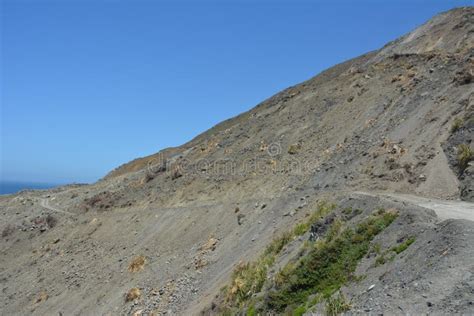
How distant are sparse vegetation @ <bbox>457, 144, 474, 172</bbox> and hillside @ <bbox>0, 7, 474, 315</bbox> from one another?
0.19ft

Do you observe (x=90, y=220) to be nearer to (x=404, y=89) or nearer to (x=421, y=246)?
(x=404, y=89)

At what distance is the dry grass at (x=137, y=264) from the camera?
26797 millimetres

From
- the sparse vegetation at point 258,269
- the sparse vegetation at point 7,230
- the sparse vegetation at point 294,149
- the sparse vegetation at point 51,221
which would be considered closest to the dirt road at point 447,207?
the sparse vegetation at point 258,269

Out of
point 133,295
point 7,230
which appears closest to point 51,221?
point 7,230

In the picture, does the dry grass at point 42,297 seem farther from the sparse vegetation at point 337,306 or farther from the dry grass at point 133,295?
the sparse vegetation at point 337,306

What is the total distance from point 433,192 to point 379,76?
1777 cm

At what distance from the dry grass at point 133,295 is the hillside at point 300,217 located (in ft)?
0.24

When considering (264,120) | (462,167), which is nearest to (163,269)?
(462,167)

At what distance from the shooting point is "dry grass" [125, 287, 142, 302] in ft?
76.1

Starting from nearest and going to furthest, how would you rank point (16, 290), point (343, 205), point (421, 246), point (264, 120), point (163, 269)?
point (421, 246)
point (343, 205)
point (163, 269)
point (16, 290)
point (264, 120)

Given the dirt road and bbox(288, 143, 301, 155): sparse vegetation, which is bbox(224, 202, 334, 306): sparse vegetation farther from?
bbox(288, 143, 301, 155): sparse vegetation

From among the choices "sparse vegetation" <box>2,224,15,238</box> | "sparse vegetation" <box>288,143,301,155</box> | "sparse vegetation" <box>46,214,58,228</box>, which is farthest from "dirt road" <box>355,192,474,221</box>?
"sparse vegetation" <box>2,224,15,238</box>

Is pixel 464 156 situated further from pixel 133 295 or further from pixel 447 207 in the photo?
pixel 133 295

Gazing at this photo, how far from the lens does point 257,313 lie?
14.6 metres
